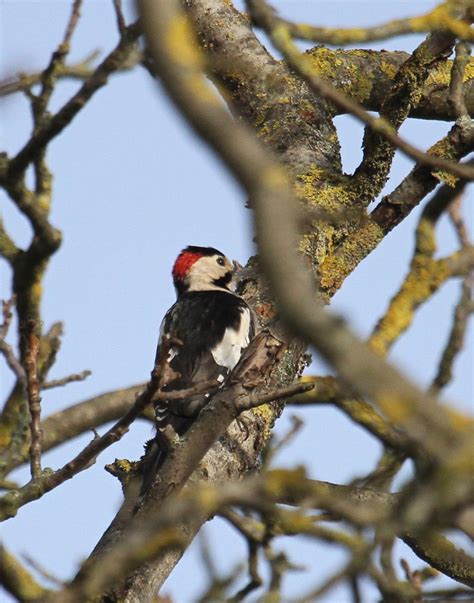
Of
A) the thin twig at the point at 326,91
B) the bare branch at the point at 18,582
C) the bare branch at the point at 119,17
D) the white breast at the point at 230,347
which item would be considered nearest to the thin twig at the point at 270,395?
the thin twig at the point at 326,91

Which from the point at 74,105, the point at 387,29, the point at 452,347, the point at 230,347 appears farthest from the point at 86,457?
the point at 230,347

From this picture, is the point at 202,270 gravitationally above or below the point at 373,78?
below

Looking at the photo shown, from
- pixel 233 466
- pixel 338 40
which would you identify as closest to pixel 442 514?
pixel 338 40

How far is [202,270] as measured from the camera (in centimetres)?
746

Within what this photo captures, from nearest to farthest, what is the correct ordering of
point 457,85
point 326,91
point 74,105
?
point 326,91 → point 74,105 → point 457,85

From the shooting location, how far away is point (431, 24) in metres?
3.50

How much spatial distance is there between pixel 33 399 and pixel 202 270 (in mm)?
4003

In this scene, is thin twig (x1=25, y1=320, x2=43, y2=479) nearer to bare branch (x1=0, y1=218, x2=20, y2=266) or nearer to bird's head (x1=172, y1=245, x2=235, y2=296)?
bare branch (x1=0, y1=218, x2=20, y2=266)

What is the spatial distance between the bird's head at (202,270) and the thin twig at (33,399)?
3.79m

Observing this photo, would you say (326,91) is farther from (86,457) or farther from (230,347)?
(230,347)

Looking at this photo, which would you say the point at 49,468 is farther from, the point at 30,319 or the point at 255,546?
the point at 255,546

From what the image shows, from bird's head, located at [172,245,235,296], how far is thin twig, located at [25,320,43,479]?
3788 millimetres

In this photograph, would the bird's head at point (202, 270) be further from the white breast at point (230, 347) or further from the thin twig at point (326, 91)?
the thin twig at point (326, 91)

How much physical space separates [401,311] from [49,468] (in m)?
1.41
